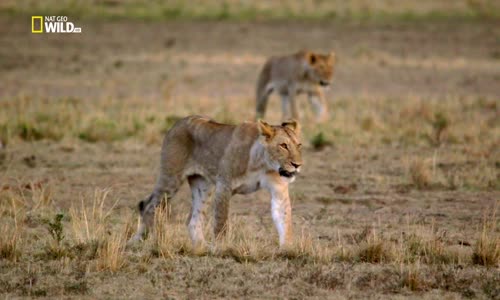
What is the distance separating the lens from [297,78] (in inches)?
741

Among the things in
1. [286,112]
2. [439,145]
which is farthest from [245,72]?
[439,145]

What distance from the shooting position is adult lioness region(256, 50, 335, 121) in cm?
1872

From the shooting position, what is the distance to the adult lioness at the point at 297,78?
61.4ft

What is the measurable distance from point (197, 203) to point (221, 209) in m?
0.72

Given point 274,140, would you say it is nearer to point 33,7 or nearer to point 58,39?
point 58,39

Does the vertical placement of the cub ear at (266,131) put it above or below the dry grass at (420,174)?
above

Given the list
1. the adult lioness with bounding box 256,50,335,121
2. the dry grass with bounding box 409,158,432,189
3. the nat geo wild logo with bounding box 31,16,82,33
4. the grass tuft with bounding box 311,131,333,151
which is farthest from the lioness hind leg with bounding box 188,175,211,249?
the nat geo wild logo with bounding box 31,16,82,33

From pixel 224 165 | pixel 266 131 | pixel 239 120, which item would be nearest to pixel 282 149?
pixel 266 131

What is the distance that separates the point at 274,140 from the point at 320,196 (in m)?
3.06

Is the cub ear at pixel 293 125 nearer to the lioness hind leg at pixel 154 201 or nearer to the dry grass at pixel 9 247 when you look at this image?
the lioness hind leg at pixel 154 201

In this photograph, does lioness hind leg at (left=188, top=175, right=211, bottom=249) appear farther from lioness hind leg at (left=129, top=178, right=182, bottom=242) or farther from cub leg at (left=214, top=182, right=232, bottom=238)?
cub leg at (left=214, top=182, right=232, bottom=238)

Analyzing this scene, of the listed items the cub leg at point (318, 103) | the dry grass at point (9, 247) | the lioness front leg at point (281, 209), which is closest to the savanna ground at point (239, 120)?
the dry grass at point (9, 247)

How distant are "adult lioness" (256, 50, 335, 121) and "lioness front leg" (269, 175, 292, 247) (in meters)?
9.81

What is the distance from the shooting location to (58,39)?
28922 mm
